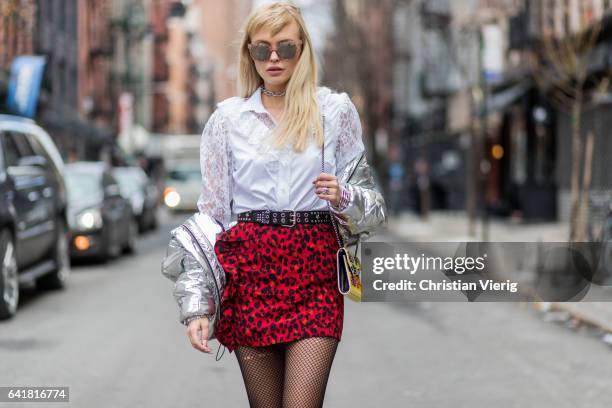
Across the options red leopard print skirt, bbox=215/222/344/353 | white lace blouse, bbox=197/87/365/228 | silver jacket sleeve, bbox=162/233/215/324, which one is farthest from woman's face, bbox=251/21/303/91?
silver jacket sleeve, bbox=162/233/215/324

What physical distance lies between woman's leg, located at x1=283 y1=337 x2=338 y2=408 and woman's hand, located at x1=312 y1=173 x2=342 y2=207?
47 cm

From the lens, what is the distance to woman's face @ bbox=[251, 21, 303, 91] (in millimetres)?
3555

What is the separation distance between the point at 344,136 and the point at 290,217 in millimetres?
328

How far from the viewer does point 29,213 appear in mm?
11461

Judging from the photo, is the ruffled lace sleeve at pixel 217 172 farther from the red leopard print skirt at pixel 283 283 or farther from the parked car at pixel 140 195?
the parked car at pixel 140 195

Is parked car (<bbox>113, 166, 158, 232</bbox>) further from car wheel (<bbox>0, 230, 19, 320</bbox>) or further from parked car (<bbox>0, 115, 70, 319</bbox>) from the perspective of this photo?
car wheel (<bbox>0, 230, 19, 320</bbox>)

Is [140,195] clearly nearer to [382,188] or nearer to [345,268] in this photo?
[382,188]

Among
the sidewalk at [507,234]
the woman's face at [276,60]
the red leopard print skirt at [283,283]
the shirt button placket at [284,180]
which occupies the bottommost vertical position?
the sidewalk at [507,234]

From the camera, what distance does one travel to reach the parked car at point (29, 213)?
10406 mm

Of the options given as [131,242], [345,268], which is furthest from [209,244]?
[131,242]

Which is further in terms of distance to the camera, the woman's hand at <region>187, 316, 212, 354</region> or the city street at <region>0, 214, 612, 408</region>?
the city street at <region>0, 214, 612, 408</region>

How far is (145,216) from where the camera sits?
26.2 metres

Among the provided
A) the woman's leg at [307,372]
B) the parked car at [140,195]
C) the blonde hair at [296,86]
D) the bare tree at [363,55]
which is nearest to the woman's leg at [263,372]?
the woman's leg at [307,372]

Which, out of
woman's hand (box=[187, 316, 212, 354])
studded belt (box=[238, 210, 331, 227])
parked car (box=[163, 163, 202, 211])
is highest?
studded belt (box=[238, 210, 331, 227])
